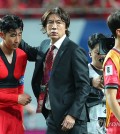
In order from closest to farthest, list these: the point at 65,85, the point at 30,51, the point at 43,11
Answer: the point at 65,85 < the point at 30,51 < the point at 43,11

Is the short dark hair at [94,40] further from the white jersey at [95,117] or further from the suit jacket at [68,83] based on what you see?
the suit jacket at [68,83]

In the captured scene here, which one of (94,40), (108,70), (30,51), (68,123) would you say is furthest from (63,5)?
(108,70)

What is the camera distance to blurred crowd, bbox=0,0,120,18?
9.79 metres

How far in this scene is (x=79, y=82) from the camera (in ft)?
17.1

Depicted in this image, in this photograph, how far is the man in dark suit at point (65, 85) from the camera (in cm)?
520

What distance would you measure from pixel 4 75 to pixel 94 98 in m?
0.79

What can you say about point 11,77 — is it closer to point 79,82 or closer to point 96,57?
point 79,82

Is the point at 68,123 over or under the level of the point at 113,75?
under

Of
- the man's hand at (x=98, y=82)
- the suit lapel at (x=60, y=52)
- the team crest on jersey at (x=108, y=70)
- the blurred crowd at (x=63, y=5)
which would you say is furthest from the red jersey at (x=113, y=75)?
the blurred crowd at (x=63, y=5)

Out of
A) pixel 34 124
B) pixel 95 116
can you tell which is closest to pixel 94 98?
pixel 95 116

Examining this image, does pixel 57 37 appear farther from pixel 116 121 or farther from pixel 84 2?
pixel 84 2

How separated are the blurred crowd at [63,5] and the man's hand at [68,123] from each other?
15.5 feet

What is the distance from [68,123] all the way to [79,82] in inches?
12.5

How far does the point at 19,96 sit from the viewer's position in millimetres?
5516
